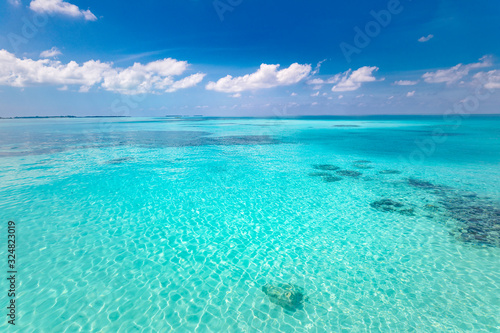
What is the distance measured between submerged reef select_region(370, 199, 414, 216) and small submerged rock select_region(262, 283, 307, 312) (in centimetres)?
889

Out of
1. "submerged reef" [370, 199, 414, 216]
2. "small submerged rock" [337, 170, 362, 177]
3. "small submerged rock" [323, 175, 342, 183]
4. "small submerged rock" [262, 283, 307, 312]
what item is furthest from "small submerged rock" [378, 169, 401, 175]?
"small submerged rock" [262, 283, 307, 312]

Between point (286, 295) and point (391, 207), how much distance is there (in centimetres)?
1010

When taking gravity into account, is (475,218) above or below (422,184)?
above

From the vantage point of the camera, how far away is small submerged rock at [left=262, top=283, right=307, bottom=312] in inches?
285

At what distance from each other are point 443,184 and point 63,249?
968 inches

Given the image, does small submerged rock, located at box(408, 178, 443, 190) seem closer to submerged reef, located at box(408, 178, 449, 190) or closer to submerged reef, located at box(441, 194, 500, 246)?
submerged reef, located at box(408, 178, 449, 190)

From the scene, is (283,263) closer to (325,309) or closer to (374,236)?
(325,309)

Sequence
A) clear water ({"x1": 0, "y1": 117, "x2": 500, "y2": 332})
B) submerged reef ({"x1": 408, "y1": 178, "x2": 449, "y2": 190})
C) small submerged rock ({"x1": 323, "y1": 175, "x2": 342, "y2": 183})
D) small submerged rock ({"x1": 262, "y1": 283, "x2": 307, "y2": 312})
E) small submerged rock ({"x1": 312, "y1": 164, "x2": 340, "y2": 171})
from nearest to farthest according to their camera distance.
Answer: clear water ({"x1": 0, "y1": 117, "x2": 500, "y2": 332}) < small submerged rock ({"x1": 262, "y1": 283, "x2": 307, "y2": 312}) < submerged reef ({"x1": 408, "y1": 178, "x2": 449, "y2": 190}) < small submerged rock ({"x1": 323, "y1": 175, "x2": 342, "y2": 183}) < small submerged rock ({"x1": 312, "y1": 164, "x2": 340, "y2": 171})

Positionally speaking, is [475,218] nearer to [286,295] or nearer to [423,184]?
[423,184]

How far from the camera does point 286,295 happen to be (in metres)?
7.59

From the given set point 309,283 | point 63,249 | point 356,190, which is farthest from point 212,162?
A: point 309,283

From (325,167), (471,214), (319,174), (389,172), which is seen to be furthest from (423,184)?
(325,167)

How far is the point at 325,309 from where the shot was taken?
23.2ft

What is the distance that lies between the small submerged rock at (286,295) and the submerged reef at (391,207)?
8.89 m
